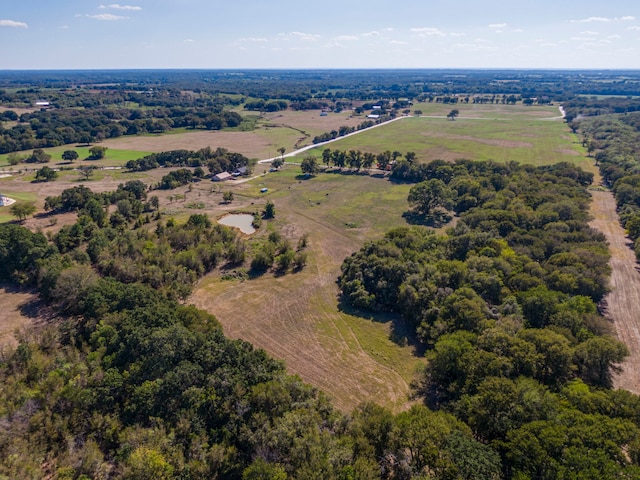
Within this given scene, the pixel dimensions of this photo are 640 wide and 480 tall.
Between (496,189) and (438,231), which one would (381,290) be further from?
(496,189)

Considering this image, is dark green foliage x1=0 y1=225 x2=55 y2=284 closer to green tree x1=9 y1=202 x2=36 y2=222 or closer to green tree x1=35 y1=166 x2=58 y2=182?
green tree x1=9 y1=202 x2=36 y2=222

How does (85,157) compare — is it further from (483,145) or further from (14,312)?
(483,145)

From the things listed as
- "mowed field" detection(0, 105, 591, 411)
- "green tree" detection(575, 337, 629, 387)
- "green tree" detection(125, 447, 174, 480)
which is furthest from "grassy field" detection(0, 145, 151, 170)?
"green tree" detection(575, 337, 629, 387)

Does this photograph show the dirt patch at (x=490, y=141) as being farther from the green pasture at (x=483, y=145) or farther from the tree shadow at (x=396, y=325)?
the tree shadow at (x=396, y=325)

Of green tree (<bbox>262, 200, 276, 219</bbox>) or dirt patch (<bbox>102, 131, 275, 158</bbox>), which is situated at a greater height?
dirt patch (<bbox>102, 131, 275, 158</bbox>)

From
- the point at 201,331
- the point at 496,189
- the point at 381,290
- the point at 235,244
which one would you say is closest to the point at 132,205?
the point at 235,244

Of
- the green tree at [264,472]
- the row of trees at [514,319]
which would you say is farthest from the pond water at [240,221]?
the green tree at [264,472]

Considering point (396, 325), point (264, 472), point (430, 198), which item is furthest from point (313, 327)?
point (430, 198)
